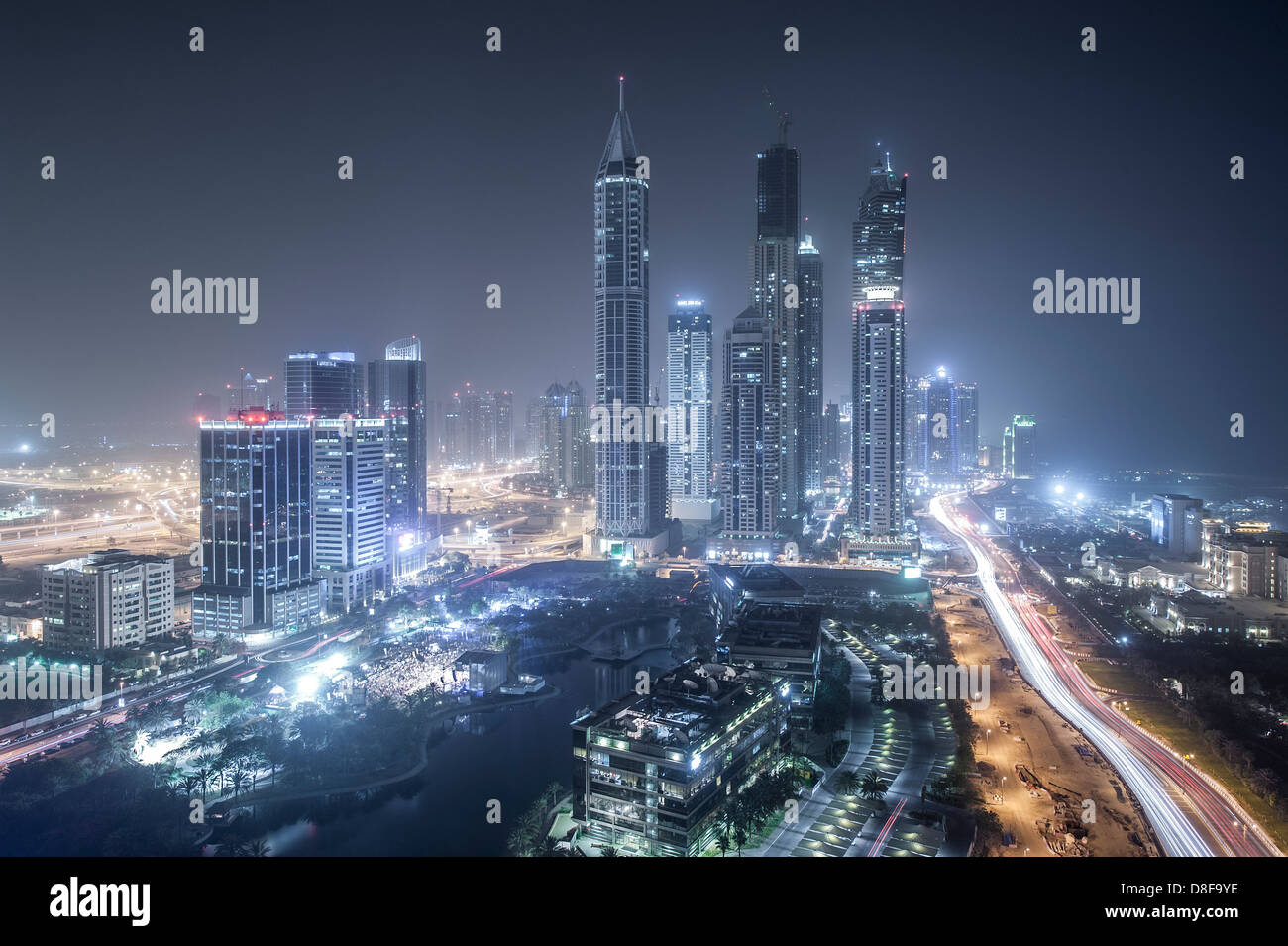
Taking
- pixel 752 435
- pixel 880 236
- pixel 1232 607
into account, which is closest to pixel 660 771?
pixel 1232 607

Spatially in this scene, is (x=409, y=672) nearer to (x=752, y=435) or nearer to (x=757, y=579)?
(x=757, y=579)

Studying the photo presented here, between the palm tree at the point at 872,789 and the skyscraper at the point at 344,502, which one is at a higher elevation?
the skyscraper at the point at 344,502

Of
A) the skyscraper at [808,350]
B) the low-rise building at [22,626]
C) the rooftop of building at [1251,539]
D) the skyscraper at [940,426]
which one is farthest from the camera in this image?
the skyscraper at [940,426]

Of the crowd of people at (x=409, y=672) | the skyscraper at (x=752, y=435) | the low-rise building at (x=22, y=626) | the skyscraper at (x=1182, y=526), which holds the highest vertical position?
the skyscraper at (x=752, y=435)

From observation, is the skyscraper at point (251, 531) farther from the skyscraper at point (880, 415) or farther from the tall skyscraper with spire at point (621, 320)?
the skyscraper at point (880, 415)

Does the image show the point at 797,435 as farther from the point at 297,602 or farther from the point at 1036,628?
the point at 297,602

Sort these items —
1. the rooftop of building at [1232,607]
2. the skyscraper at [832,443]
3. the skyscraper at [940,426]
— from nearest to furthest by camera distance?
1. the rooftop of building at [1232,607]
2. the skyscraper at [832,443]
3. the skyscraper at [940,426]

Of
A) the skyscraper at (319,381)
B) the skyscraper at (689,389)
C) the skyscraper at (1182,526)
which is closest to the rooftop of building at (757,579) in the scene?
the skyscraper at (319,381)

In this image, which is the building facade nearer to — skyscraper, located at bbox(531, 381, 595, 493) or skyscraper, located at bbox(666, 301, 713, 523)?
skyscraper, located at bbox(666, 301, 713, 523)
